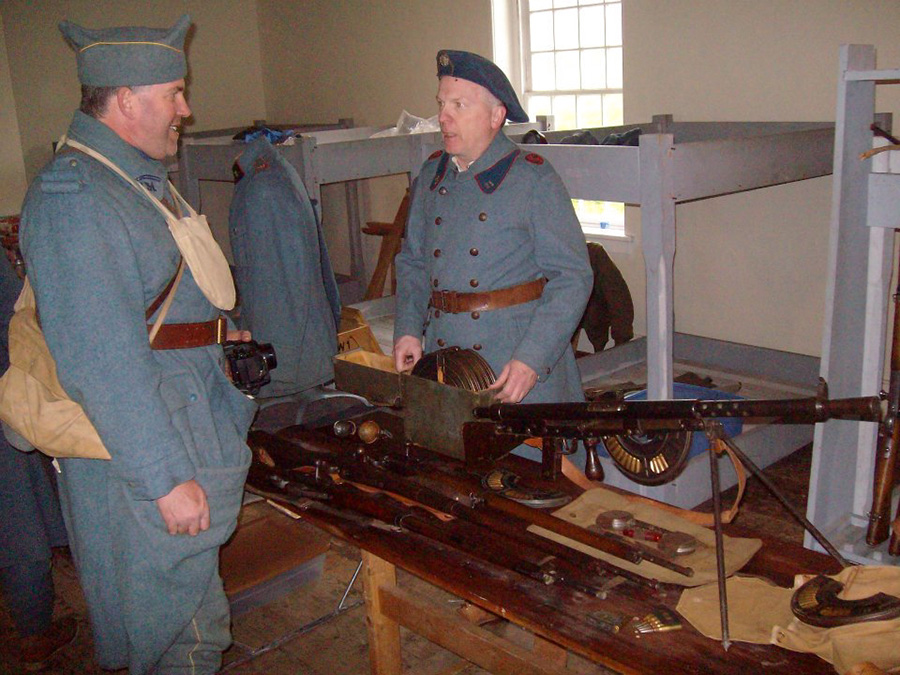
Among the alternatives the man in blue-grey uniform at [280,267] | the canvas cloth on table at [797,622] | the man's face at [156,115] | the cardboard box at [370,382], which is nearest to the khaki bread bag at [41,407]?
the man's face at [156,115]

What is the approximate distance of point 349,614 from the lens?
3.19 meters

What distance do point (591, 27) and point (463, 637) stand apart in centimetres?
516

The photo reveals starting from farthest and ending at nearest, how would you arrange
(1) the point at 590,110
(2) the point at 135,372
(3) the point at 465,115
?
(1) the point at 590,110 → (3) the point at 465,115 → (2) the point at 135,372

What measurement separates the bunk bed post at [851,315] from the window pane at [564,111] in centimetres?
385

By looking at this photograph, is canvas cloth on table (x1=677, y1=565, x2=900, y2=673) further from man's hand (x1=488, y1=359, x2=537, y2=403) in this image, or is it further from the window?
the window

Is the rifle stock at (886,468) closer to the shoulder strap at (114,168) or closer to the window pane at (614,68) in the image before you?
the shoulder strap at (114,168)

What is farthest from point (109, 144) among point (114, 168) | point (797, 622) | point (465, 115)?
point (797, 622)

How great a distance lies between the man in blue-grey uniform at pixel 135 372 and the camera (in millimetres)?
1647

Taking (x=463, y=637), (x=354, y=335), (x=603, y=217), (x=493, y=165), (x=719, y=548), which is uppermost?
(x=493, y=165)

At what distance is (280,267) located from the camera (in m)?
3.68

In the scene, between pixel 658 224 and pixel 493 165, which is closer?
pixel 493 165

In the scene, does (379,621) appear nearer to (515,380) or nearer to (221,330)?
(515,380)

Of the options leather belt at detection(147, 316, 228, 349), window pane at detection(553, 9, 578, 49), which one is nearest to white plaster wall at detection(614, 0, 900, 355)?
window pane at detection(553, 9, 578, 49)

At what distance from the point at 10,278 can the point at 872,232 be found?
2762 millimetres
